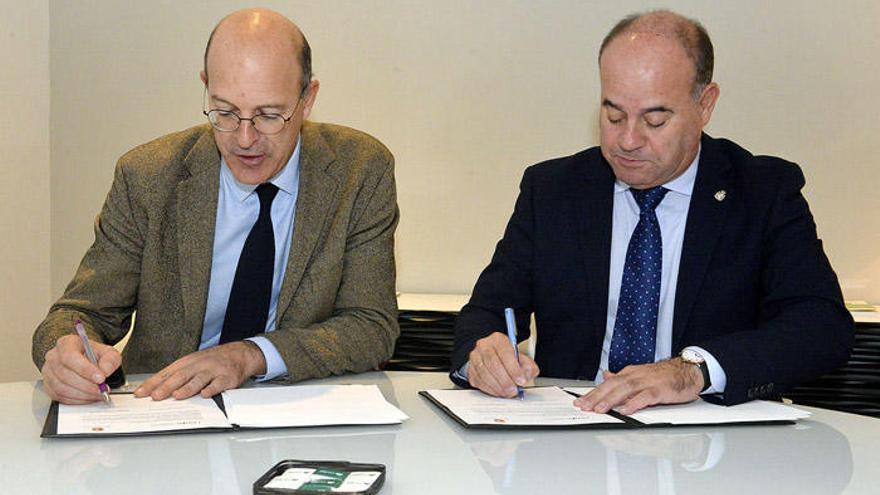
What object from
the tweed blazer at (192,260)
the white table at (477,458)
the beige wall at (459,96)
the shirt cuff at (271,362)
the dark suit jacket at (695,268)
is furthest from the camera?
the beige wall at (459,96)

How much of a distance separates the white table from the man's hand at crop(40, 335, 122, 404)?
0.23 feet

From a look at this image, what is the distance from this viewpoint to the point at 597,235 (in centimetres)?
299

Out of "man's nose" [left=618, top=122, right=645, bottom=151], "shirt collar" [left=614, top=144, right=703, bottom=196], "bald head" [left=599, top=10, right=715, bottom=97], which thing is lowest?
"shirt collar" [left=614, top=144, right=703, bottom=196]

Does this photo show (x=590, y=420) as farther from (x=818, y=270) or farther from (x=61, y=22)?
(x=61, y=22)

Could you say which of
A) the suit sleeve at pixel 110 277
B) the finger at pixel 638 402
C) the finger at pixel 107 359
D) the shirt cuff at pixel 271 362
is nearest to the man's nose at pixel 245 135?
the suit sleeve at pixel 110 277

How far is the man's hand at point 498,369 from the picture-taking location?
237 cm

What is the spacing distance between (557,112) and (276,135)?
1.74m

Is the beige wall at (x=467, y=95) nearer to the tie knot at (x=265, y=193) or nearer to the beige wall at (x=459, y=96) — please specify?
the beige wall at (x=459, y=96)

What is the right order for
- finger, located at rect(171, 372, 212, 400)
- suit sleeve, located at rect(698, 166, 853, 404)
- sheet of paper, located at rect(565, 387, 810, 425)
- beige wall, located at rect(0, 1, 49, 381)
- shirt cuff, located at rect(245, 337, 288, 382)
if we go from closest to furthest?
sheet of paper, located at rect(565, 387, 810, 425), finger, located at rect(171, 372, 212, 400), suit sleeve, located at rect(698, 166, 853, 404), shirt cuff, located at rect(245, 337, 288, 382), beige wall, located at rect(0, 1, 49, 381)

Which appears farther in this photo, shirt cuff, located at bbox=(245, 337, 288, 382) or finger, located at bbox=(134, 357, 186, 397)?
shirt cuff, located at bbox=(245, 337, 288, 382)

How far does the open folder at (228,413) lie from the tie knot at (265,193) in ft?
2.29

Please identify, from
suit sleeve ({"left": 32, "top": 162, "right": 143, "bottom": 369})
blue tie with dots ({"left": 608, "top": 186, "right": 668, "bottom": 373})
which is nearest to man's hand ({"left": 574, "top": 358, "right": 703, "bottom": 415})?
blue tie with dots ({"left": 608, "top": 186, "right": 668, "bottom": 373})

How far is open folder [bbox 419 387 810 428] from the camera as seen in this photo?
216 centimetres

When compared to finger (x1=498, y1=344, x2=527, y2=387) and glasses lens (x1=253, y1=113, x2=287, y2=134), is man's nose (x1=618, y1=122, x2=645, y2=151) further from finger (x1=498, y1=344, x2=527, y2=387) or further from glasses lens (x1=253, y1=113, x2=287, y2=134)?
glasses lens (x1=253, y1=113, x2=287, y2=134)
